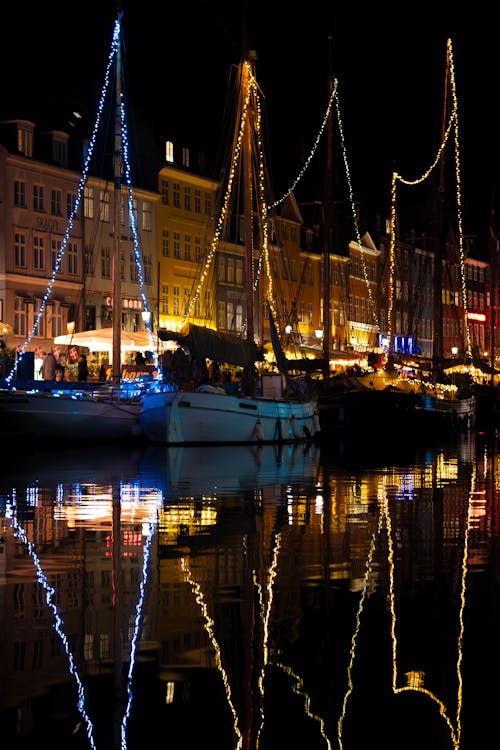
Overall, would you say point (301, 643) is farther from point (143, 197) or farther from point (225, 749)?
point (143, 197)

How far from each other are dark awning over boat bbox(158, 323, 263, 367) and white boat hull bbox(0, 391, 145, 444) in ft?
8.05

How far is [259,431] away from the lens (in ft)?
140

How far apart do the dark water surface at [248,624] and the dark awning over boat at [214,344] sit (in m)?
21.4

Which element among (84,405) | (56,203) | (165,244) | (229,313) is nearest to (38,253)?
(56,203)

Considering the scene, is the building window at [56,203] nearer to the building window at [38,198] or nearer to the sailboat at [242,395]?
the building window at [38,198]

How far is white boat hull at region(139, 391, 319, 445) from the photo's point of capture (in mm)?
40031

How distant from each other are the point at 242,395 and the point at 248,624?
32551 millimetres

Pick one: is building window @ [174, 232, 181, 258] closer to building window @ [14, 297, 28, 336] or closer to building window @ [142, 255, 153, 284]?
building window @ [142, 255, 153, 284]

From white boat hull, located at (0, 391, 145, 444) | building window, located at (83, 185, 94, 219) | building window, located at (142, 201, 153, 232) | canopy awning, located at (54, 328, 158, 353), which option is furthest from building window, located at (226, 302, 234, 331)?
white boat hull, located at (0, 391, 145, 444)

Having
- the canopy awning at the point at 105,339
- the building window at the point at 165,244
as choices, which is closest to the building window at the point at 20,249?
the canopy awning at the point at 105,339

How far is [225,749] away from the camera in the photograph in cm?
661

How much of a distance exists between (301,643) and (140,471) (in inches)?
776

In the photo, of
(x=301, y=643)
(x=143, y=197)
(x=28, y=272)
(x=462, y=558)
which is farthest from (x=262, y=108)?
(x=301, y=643)

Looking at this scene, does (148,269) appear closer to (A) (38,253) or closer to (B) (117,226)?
(A) (38,253)
